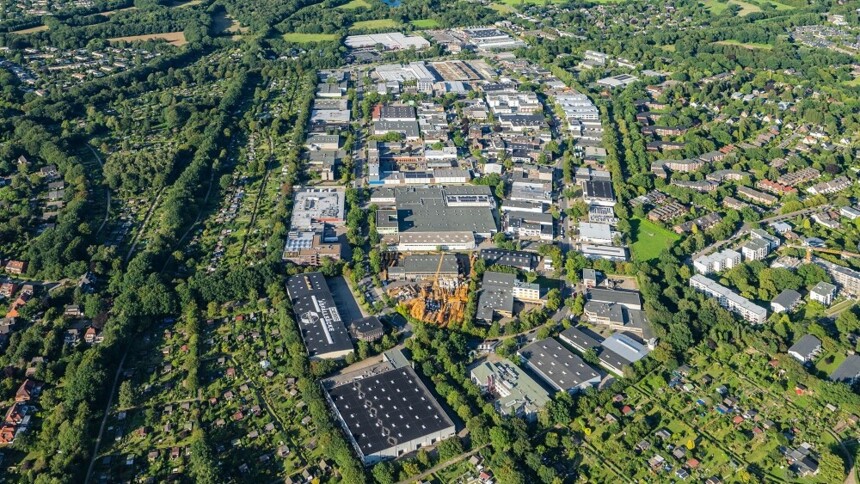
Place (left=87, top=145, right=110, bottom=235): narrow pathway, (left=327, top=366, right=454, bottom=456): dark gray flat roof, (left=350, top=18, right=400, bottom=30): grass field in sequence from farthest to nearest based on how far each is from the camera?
1. (left=350, top=18, right=400, bottom=30): grass field
2. (left=87, top=145, right=110, bottom=235): narrow pathway
3. (left=327, top=366, right=454, bottom=456): dark gray flat roof

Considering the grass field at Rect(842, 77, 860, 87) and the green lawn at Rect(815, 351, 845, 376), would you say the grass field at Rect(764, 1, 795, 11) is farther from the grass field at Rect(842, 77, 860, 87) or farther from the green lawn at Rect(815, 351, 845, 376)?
the green lawn at Rect(815, 351, 845, 376)

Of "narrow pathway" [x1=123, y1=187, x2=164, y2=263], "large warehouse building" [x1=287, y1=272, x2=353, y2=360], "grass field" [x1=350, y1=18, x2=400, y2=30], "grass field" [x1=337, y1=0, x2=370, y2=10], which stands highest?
"grass field" [x1=337, y1=0, x2=370, y2=10]

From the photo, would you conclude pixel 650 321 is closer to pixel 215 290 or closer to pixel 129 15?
pixel 215 290

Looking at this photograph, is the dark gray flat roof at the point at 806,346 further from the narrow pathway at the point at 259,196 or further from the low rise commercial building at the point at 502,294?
the narrow pathway at the point at 259,196

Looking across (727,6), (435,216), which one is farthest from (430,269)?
(727,6)

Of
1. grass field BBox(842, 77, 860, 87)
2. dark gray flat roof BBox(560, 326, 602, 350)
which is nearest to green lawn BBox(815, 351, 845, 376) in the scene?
dark gray flat roof BBox(560, 326, 602, 350)

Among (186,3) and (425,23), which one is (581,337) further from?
(186,3)

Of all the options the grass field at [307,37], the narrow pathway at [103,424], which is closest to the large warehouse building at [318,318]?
the narrow pathway at [103,424]
